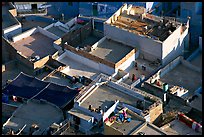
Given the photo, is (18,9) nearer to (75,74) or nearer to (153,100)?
(75,74)

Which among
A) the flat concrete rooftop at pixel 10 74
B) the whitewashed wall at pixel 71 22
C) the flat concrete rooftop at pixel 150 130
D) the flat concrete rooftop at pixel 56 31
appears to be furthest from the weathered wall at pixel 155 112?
the whitewashed wall at pixel 71 22

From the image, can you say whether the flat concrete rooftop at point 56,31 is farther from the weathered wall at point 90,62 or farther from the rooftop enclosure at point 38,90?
the rooftop enclosure at point 38,90

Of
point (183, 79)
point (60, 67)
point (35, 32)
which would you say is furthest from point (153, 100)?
point (35, 32)

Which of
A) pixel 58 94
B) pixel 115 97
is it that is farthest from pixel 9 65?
pixel 115 97

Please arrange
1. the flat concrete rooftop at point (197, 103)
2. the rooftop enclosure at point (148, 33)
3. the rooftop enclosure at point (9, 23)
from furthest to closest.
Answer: the rooftop enclosure at point (9, 23)
the rooftop enclosure at point (148, 33)
the flat concrete rooftop at point (197, 103)

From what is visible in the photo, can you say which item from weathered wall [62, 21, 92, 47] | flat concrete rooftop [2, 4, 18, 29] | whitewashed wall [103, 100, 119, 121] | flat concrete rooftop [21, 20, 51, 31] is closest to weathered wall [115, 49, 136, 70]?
weathered wall [62, 21, 92, 47]

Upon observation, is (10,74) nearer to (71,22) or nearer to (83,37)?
(83,37)
